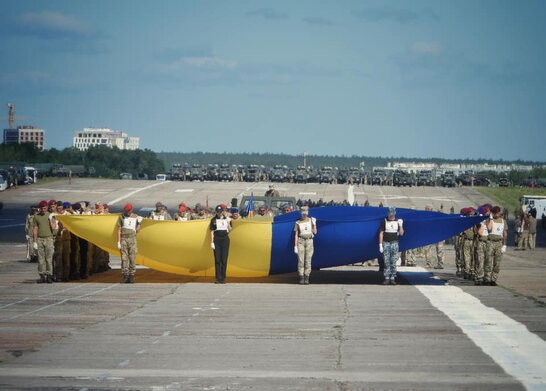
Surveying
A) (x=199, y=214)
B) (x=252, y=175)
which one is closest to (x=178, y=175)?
(x=252, y=175)

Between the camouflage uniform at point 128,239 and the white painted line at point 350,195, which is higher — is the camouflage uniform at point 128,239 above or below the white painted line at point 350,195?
above

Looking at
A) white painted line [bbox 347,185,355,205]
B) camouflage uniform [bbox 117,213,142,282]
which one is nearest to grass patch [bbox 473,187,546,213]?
white painted line [bbox 347,185,355,205]

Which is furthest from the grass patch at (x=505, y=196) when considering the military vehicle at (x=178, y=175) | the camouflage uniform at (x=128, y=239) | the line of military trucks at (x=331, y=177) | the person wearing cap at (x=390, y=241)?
the camouflage uniform at (x=128, y=239)

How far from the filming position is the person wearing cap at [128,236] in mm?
27422

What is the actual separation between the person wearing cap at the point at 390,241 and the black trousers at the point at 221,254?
396 cm

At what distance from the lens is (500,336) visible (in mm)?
17703

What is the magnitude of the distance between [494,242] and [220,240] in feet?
22.5

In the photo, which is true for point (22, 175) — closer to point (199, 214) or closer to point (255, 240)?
point (199, 214)

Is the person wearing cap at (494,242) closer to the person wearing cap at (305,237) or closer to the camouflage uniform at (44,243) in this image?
the person wearing cap at (305,237)

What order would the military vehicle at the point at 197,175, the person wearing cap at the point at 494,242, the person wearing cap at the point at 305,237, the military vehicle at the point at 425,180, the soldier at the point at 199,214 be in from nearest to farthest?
the person wearing cap at the point at 494,242 < the person wearing cap at the point at 305,237 < the soldier at the point at 199,214 < the military vehicle at the point at 425,180 < the military vehicle at the point at 197,175

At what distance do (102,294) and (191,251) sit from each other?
13.6 ft

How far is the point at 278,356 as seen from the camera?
1571 cm

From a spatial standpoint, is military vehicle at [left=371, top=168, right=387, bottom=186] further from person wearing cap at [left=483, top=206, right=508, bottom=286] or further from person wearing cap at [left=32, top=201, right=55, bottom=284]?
person wearing cap at [left=32, top=201, right=55, bottom=284]

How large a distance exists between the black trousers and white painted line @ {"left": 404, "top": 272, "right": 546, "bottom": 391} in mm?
5509
